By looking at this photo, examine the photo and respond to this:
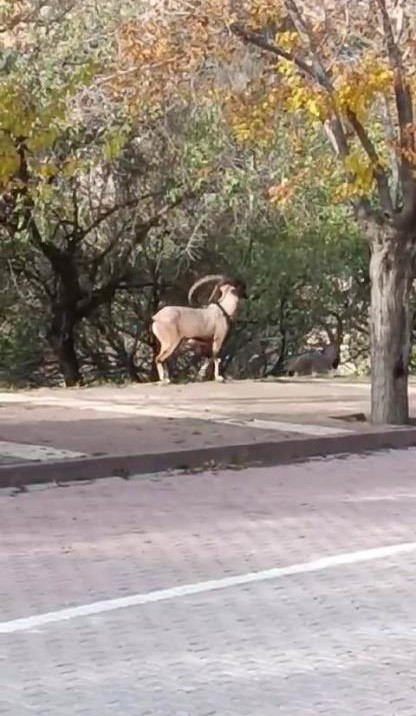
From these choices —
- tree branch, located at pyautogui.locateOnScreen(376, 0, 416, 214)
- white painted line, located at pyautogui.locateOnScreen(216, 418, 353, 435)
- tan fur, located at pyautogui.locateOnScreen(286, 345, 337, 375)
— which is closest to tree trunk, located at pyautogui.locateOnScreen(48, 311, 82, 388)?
tan fur, located at pyautogui.locateOnScreen(286, 345, 337, 375)

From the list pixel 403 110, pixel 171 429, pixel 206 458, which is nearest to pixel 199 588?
pixel 206 458

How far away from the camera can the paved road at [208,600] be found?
21.2ft

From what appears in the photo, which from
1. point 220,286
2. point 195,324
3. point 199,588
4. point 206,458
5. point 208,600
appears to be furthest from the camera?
point 220,286

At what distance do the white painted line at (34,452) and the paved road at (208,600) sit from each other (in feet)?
2.64

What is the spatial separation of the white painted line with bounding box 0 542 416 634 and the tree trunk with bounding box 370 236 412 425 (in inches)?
278

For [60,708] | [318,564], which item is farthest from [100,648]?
[318,564]

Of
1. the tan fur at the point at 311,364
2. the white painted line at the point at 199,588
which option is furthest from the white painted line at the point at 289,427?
the tan fur at the point at 311,364

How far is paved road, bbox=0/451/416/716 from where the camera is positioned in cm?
646

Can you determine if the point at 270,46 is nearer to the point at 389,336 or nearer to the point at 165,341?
the point at 389,336

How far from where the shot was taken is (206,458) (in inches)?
572

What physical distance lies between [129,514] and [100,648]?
4217mm

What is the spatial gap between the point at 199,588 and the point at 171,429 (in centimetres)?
765

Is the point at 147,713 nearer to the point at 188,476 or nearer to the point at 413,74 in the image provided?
the point at 188,476

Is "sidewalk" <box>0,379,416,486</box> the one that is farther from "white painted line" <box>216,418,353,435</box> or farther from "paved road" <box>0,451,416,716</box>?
"paved road" <box>0,451,416,716</box>
